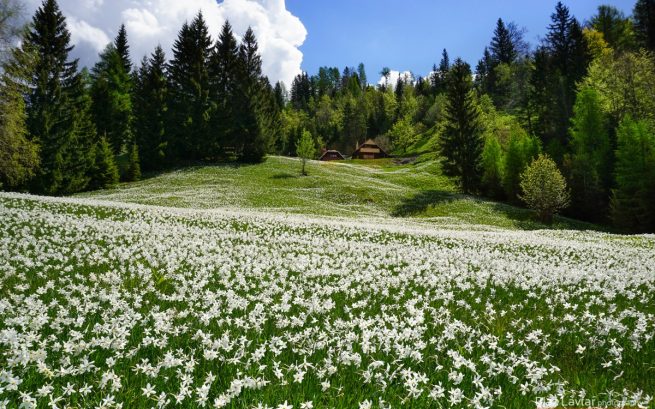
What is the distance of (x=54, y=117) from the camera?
1944 inches

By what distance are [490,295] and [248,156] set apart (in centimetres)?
6274

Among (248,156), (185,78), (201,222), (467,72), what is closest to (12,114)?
(201,222)

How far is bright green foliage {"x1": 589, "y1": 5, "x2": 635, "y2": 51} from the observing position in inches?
4336

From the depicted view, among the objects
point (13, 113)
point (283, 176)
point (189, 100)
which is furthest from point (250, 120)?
point (13, 113)

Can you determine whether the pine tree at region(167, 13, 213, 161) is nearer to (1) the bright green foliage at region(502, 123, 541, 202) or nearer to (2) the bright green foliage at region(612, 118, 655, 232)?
(1) the bright green foliage at region(502, 123, 541, 202)

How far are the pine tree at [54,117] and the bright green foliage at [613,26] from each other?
417 feet

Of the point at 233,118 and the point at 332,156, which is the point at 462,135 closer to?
the point at 233,118

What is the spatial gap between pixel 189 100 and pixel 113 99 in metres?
15.6

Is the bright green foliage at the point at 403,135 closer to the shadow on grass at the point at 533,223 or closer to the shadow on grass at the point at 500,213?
the shadow on grass at the point at 500,213

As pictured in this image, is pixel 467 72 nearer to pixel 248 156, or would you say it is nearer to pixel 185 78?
pixel 248 156

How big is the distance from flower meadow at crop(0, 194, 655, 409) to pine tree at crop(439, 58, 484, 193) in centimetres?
4764

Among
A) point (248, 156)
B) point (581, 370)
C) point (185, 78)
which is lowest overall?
point (581, 370)

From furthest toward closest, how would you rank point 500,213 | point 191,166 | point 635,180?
1. point 191,166
2. point 500,213
3. point 635,180

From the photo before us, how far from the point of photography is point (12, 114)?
28.6 metres
